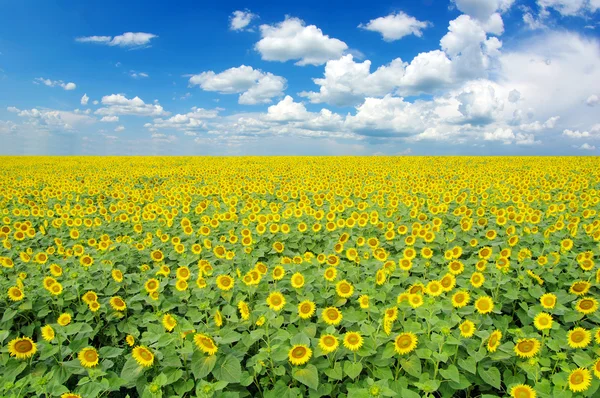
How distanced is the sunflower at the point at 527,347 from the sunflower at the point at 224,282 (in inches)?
124

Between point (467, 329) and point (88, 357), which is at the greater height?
point (467, 329)

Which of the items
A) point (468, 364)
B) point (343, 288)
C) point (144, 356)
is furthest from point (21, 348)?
point (468, 364)

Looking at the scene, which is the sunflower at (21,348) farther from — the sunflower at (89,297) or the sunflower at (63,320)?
the sunflower at (89,297)

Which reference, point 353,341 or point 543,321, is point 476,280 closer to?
point 543,321

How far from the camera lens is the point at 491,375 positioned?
127 inches

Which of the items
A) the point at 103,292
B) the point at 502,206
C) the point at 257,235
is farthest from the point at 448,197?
the point at 103,292

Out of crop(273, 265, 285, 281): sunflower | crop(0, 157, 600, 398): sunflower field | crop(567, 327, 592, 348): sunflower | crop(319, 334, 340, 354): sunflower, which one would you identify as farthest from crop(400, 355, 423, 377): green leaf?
crop(273, 265, 285, 281): sunflower

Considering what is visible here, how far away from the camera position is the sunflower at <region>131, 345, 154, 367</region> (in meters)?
3.29

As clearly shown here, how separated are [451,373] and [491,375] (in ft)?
1.39

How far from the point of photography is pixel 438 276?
5105 millimetres

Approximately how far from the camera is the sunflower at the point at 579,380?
9.40ft

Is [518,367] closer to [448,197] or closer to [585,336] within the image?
[585,336]

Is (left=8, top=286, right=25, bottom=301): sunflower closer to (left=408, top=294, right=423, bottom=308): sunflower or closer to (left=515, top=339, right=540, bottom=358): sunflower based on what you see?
(left=408, top=294, right=423, bottom=308): sunflower

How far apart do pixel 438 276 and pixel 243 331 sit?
112 inches
